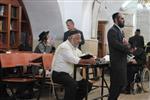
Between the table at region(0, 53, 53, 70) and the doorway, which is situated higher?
the doorway

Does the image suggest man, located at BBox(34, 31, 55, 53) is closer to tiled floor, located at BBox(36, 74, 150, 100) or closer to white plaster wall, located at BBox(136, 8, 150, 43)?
tiled floor, located at BBox(36, 74, 150, 100)

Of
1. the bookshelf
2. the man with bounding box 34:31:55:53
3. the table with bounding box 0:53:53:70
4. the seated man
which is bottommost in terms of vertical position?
the seated man

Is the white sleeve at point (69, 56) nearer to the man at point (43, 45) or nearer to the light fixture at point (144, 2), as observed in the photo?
the man at point (43, 45)

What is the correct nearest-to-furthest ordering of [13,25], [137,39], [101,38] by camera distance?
[13,25], [137,39], [101,38]

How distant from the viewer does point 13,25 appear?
9484 mm

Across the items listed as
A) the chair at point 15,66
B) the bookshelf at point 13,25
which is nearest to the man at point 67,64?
the chair at point 15,66

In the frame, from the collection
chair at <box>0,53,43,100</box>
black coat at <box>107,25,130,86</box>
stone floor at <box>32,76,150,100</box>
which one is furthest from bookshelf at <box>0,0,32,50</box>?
black coat at <box>107,25,130,86</box>

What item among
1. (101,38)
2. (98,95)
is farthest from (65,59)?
(101,38)

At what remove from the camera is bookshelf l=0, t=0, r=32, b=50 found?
358 inches

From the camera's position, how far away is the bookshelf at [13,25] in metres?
9.10

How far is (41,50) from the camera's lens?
7.79 metres

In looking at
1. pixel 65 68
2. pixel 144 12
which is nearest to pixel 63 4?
pixel 65 68

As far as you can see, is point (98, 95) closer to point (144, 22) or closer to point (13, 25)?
point (13, 25)

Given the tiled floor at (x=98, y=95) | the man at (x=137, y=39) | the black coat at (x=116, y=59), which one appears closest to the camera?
the black coat at (x=116, y=59)
